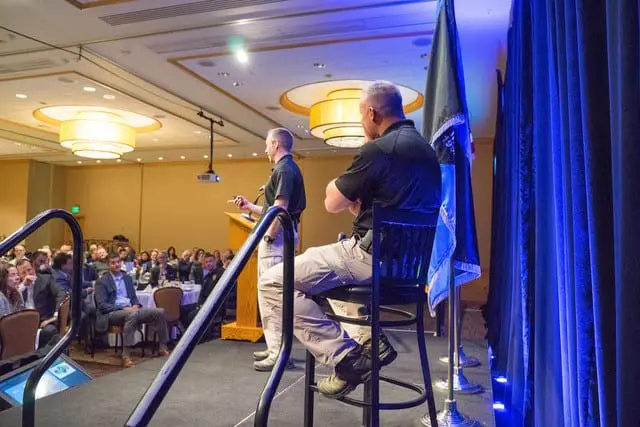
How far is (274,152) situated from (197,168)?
1221 centimetres

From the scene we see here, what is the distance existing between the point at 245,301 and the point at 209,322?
3024 millimetres

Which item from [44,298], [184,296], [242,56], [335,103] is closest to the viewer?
[44,298]

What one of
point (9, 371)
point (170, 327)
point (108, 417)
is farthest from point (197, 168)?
point (108, 417)

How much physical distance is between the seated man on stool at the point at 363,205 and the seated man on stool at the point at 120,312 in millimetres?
4705

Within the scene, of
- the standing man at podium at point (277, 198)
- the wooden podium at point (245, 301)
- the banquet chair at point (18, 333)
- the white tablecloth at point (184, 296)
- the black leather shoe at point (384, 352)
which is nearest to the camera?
the black leather shoe at point (384, 352)

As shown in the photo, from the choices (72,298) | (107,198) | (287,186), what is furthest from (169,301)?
(107,198)

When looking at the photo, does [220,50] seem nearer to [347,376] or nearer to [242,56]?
[242,56]

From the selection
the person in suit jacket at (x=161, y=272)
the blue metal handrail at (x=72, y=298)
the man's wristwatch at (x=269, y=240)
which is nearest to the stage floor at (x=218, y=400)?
the blue metal handrail at (x=72, y=298)

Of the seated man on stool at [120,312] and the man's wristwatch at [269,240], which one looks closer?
the man's wristwatch at [269,240]

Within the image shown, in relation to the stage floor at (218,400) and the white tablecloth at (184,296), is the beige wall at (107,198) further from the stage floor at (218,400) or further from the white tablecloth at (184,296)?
the stage floor at (218,400)

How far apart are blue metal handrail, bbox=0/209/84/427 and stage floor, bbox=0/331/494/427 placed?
39 centimetres

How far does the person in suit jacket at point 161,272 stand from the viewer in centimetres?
849

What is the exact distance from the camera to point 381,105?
2.00 m

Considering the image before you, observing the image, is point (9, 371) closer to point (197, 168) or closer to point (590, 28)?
point (590, 28)
